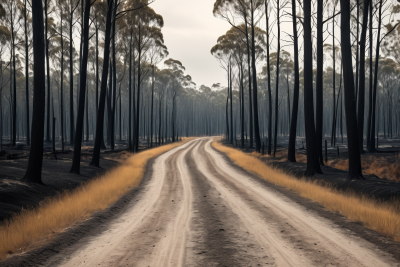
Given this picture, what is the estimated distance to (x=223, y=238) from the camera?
15.7ft

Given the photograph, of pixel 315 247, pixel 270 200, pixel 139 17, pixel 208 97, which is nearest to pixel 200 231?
pixel 315 247

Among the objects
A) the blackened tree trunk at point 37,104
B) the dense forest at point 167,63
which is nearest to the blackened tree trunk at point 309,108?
the dense forest at point 167,63

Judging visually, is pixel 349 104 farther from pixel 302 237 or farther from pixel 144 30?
pixel 144 30

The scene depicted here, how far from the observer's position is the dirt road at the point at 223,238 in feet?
12.6

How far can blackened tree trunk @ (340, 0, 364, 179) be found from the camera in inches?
421

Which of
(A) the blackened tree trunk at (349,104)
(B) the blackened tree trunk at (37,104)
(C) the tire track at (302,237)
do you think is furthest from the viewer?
(A) the blackened tree trunk at (349,104)

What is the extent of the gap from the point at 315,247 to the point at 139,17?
1142 inches

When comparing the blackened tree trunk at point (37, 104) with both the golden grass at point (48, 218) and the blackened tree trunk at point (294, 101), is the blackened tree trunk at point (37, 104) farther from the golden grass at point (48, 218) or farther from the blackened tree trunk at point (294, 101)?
the blackened tree trunk at point (294, 101)

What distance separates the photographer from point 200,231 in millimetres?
5227

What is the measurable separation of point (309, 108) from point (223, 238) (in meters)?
10.7

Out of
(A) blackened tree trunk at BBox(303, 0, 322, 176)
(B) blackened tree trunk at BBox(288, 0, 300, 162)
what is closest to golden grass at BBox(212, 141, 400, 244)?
(A) blackened tree trunk at BBox(303, 0, 322, 176)

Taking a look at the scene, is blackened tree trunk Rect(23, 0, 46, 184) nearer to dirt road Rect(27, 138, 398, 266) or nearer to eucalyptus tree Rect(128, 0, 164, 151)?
dirt road Rect(27, 138, 398, 266)

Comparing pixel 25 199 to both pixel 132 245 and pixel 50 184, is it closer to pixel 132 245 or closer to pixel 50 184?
pixel 50 184

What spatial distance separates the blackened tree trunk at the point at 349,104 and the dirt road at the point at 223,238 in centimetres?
436
